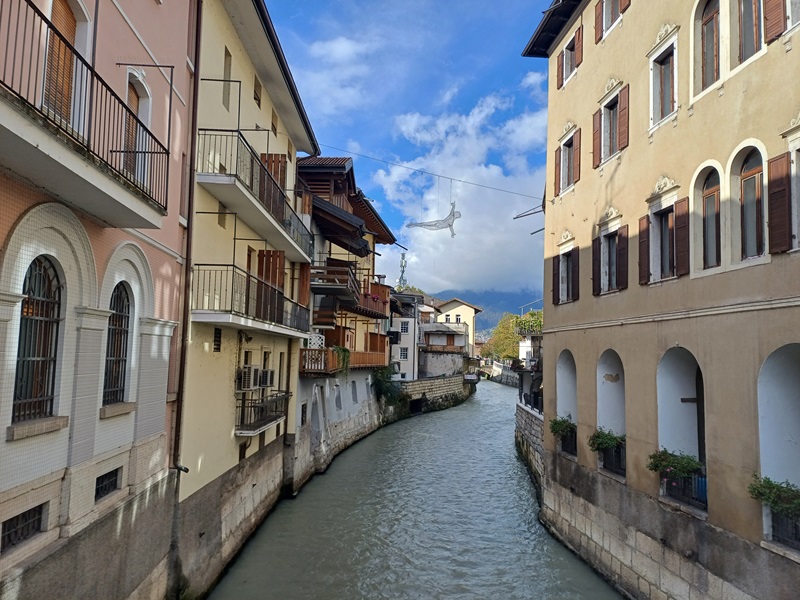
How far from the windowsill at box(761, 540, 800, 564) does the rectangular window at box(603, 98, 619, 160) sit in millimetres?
8349

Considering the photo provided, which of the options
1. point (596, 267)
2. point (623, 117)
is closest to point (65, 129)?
point (623, 117)

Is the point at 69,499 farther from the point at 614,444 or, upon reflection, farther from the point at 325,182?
the point at 325,182

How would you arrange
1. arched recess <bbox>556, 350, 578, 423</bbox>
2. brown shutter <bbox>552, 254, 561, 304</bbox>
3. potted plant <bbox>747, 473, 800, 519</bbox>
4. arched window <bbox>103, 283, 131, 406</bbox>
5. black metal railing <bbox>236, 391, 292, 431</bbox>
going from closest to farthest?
potted plant <bbox>747, 473, 800, 519</bbox> < arched window <bbox>103, 283, 131, 406</bbox> < black metal railing <bbox>236, 391, 292, 431</bbox> < arched recess <bbox>556, 350, 578, 423</bbox> < brown shutter <bbox>552, 254, 561, 304</bbox>

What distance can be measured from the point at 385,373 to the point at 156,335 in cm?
2787

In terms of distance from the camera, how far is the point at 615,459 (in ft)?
39.7

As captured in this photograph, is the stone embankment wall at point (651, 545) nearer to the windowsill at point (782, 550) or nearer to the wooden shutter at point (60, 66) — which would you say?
the windowsill at point (782, 550)

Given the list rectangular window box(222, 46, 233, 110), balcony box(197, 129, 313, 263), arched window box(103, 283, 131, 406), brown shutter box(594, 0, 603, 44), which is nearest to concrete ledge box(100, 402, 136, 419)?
arched window box(103, 283, 131, 406)

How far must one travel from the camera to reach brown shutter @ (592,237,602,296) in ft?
43.0

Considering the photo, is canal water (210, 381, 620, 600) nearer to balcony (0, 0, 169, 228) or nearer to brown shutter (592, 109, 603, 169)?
balcony (0, 0, 169, 228)

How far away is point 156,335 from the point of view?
8.81 m

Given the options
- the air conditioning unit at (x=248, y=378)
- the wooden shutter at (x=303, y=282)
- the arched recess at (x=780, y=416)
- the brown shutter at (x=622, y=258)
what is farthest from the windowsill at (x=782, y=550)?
the wooden shutter at (x=303, y=282)

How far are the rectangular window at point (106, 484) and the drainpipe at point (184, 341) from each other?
1.71m

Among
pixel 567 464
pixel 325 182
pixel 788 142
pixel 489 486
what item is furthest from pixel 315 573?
pixel 325 182

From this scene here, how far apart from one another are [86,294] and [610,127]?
11.3m
